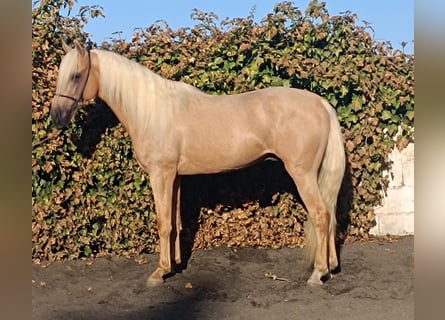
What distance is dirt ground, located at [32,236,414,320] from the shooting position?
3.95 metres

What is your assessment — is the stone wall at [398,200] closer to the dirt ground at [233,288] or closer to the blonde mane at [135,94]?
the dirt ground at [233,288]

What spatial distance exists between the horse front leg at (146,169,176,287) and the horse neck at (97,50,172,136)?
42 centimetres

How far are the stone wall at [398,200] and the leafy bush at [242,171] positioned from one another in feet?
0.51

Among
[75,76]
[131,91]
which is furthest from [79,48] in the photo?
[131,91]

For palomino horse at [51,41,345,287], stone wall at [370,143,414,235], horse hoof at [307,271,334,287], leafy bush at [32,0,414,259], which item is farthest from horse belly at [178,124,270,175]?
stone wall at [370,143,414,235]

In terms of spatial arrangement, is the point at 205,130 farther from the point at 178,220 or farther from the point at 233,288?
the point at 233,288

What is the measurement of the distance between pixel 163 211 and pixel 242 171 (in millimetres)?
1292

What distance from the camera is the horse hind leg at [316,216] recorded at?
452 centimetres

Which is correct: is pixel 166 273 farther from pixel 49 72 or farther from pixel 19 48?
pixel 19 48

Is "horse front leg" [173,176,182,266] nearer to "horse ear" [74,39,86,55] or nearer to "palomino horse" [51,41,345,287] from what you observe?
"palomino horse" [51,41,345,287]

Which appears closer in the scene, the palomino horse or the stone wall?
the palomino horse

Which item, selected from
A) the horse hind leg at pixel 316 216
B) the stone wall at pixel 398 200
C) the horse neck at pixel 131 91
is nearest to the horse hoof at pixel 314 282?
the horse hind leg at pixel 316 216

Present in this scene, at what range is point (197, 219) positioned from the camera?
5.52 m

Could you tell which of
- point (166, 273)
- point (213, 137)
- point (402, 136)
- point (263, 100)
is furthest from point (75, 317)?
point (402, 136)
